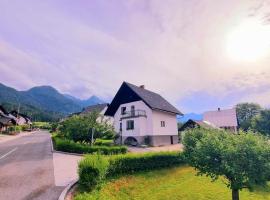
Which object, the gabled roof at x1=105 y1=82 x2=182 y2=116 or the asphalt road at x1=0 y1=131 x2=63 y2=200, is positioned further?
the gabled roof at x1=105 y1=82 x2=182 y2=116

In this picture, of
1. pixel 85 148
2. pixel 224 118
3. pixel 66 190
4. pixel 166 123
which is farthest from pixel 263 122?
pixel 66 190

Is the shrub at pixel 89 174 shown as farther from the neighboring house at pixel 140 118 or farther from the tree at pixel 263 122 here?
the tree at pixel 263 122

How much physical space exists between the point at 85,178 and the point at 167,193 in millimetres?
6767

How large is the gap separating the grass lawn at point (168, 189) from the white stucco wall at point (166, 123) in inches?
805

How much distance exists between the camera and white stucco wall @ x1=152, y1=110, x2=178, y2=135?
41.4 meters

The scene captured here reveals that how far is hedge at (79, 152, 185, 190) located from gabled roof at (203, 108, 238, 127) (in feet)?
167

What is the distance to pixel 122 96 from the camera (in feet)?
150


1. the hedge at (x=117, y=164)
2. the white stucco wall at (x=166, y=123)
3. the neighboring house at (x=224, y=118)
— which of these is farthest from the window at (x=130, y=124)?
the neighboring house at (x=224, y=118)

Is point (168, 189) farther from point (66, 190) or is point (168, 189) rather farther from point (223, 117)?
point (223, 117)

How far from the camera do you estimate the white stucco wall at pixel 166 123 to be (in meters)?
41.4

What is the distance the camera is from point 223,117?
71.4 metres

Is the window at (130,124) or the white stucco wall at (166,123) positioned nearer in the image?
the white stucco wall at (166,123)

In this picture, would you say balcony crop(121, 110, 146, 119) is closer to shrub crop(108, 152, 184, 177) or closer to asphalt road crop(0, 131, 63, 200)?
shrub crop(108, 152, 184, 177)

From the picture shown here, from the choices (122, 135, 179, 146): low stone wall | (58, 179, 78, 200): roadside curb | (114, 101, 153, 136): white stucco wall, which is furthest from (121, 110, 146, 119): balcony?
(58, 179, 78, 200): roadside curb
